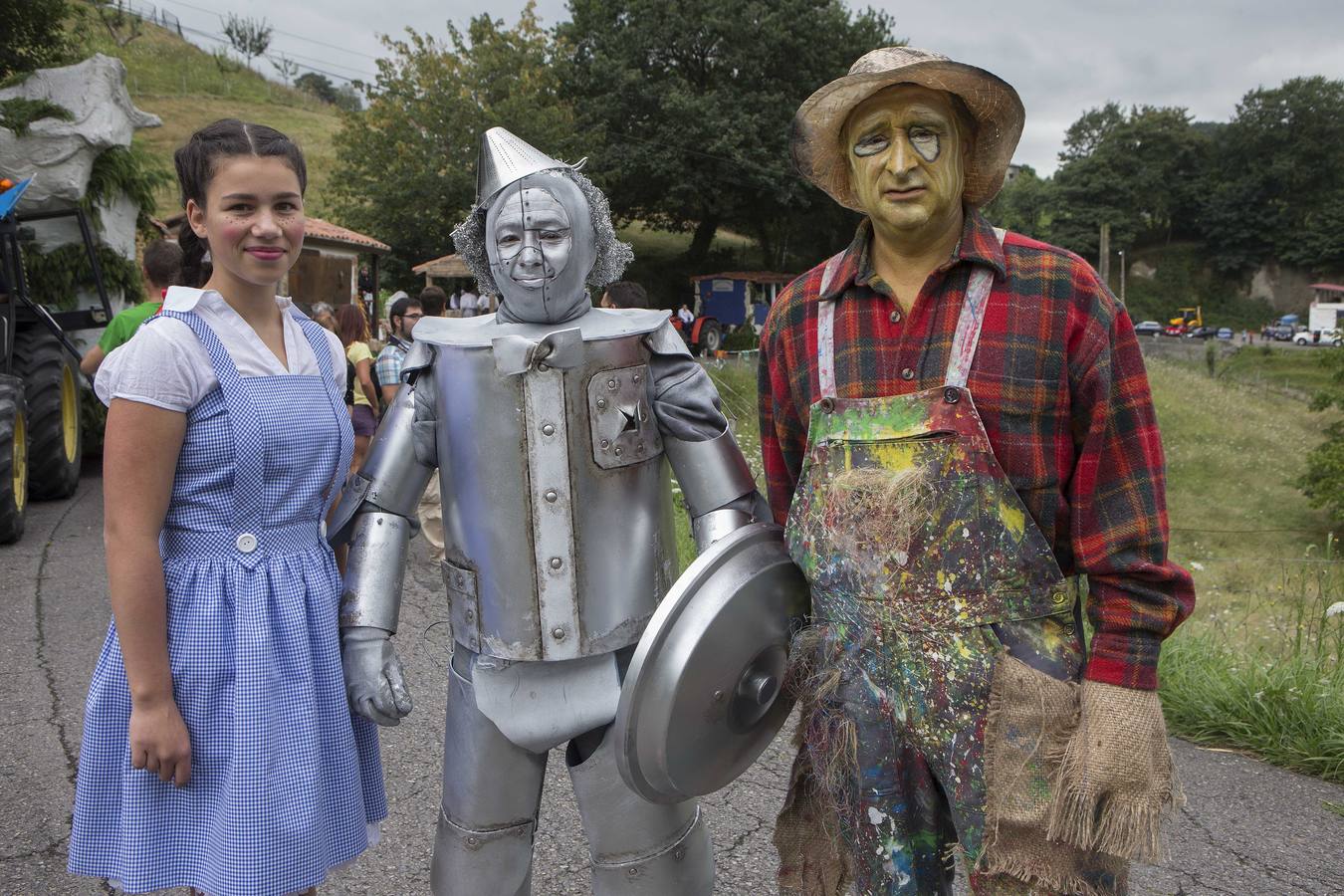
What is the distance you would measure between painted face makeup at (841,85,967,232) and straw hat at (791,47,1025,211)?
1.2 inches

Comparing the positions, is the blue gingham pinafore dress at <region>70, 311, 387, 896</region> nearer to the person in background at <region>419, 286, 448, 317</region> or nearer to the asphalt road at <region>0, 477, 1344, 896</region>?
the asphalt road at <region>0, 477, 1344, 896</region>

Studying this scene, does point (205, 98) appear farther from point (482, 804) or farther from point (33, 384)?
point (482, 804)

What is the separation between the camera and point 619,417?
1981mm

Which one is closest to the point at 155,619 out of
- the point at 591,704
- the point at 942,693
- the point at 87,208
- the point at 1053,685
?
the point at 591,704

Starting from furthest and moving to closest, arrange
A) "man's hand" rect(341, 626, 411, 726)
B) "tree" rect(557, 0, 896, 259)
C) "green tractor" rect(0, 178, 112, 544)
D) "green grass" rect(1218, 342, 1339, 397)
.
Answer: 1. "green grass" rect(1218, 342, 1339, 397)
2. "tree" rect(557, 0, 896, 259)
3. "green tractor" rect(0, 178, 112, 544)
4. "man's hand" rect(341, 626, 411, 726)

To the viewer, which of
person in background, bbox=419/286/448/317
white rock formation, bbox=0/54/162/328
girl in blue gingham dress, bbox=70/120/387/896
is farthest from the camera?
white rock formation, bbox=0/54/162/328

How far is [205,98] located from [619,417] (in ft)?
136

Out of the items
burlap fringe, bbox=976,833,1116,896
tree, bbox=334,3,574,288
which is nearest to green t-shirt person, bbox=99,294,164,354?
burlap fringe, bbox=976,833,1116,896

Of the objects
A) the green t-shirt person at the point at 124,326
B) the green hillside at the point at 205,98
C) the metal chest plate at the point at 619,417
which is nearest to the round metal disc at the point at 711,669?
the metal chest plate at the point at 619,417

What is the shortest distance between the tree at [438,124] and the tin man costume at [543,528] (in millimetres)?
19745

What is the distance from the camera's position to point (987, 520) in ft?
5.16

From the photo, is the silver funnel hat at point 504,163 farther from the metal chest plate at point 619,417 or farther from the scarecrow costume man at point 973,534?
the scarecrow costume man at point 973,534

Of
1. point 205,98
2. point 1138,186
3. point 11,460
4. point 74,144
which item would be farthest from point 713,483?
point 1138,186

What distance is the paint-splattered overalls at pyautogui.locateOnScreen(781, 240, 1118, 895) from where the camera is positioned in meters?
1.58
